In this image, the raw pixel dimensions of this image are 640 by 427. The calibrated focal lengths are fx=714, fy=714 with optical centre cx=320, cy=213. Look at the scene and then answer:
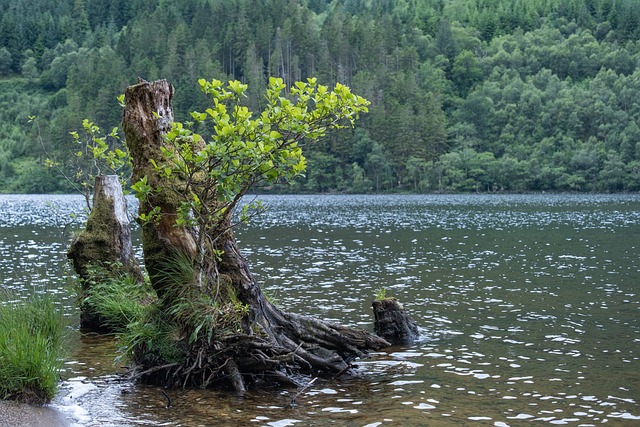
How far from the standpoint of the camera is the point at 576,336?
17.8 m

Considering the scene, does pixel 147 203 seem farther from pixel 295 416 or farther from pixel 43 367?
pixel 295 416

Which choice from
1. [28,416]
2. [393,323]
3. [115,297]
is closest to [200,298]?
[28,416]

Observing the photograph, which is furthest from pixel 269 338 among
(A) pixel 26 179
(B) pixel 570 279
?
(A) pixel 26 179

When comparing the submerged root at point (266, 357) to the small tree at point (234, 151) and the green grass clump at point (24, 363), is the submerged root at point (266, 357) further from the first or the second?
the green grass clump at point (24, 363)

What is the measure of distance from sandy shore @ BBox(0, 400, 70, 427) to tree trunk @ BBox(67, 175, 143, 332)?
301 inches

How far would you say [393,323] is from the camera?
1730 cm

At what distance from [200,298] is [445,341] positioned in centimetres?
730

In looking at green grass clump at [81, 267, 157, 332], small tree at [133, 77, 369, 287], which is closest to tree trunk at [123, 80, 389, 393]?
small tree at [133, 77, 369, 287]

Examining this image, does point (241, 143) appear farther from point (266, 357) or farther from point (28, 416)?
point (28, 416)

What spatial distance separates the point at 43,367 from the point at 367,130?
170m

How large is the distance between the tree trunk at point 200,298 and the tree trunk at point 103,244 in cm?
549

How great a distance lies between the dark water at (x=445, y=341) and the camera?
11375 mm

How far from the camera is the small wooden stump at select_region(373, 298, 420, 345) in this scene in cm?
1727

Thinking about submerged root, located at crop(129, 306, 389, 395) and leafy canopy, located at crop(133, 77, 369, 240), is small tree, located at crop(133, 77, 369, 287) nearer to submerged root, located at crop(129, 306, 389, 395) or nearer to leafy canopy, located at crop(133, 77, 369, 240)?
leafy canopy, located at crop(133, 77, 369, 240)
